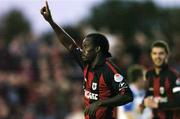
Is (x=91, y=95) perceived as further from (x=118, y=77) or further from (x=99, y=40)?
(x=99, y=40)

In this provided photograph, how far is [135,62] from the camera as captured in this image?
2144 centimetres

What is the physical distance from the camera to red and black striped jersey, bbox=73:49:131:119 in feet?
32.7

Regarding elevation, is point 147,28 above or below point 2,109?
above

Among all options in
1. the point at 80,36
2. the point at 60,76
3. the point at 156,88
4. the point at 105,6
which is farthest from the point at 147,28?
the point at 105,6

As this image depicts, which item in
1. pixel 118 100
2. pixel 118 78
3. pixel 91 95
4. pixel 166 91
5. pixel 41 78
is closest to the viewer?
pixel 118 100

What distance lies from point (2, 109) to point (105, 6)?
49922mm

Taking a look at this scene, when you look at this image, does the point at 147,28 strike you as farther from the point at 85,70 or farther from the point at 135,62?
the point at 85,70

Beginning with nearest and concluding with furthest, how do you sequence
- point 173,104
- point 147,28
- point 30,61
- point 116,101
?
point 116,101, point 173,104, point 30,61, point 147,28

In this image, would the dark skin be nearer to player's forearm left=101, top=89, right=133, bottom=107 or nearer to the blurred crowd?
player's forearm left=101, top=89, right=133, bottom=107

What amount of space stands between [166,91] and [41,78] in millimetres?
7978

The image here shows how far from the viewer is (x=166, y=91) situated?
12250 millimetres

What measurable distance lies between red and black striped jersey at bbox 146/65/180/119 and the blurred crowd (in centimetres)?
540

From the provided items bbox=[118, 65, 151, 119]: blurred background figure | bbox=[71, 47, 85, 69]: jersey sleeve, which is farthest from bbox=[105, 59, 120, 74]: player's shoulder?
bbox=[118, 65, 151, 119]: blurred background figure

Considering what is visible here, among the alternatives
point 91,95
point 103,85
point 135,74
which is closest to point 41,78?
point 135,74
